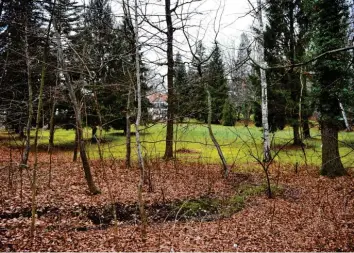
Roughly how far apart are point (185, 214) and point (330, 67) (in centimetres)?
736

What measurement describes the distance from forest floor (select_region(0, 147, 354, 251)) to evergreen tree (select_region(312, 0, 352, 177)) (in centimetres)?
128

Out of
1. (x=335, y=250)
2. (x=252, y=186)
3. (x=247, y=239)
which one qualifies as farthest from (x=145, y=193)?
(x=335, y=250)

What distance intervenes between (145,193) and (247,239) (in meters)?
4.59

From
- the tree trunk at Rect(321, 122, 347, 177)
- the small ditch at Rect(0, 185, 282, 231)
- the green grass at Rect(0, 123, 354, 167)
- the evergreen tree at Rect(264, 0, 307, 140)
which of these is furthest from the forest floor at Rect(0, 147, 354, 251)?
the evergreen tree at Rect(264, 0, 307, 140)

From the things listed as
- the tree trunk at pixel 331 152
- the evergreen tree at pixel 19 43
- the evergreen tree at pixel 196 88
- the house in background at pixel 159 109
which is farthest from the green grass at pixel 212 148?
the evergreen tree at pixel 19 43

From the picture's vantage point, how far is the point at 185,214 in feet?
27.3

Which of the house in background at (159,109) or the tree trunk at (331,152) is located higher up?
the house in background at (159,109)

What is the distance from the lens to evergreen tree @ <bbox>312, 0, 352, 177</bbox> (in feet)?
34.8

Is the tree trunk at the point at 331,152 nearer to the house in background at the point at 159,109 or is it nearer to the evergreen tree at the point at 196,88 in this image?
the evergreen tree at the point at 196,88

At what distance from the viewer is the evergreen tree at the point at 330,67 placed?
34.8 ft

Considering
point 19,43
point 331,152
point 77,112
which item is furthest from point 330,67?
point 19,43

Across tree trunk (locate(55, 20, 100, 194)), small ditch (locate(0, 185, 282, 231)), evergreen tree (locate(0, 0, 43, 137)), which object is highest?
evergreen tree (locate(0, 0, 43, 137))

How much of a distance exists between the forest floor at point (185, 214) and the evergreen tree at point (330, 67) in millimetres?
1279

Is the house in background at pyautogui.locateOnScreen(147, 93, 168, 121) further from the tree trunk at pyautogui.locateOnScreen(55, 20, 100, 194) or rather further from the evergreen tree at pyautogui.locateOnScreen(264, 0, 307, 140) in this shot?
the evergreen tree at pyautogui.locateOnScreen(264, 0, 307, 140)
